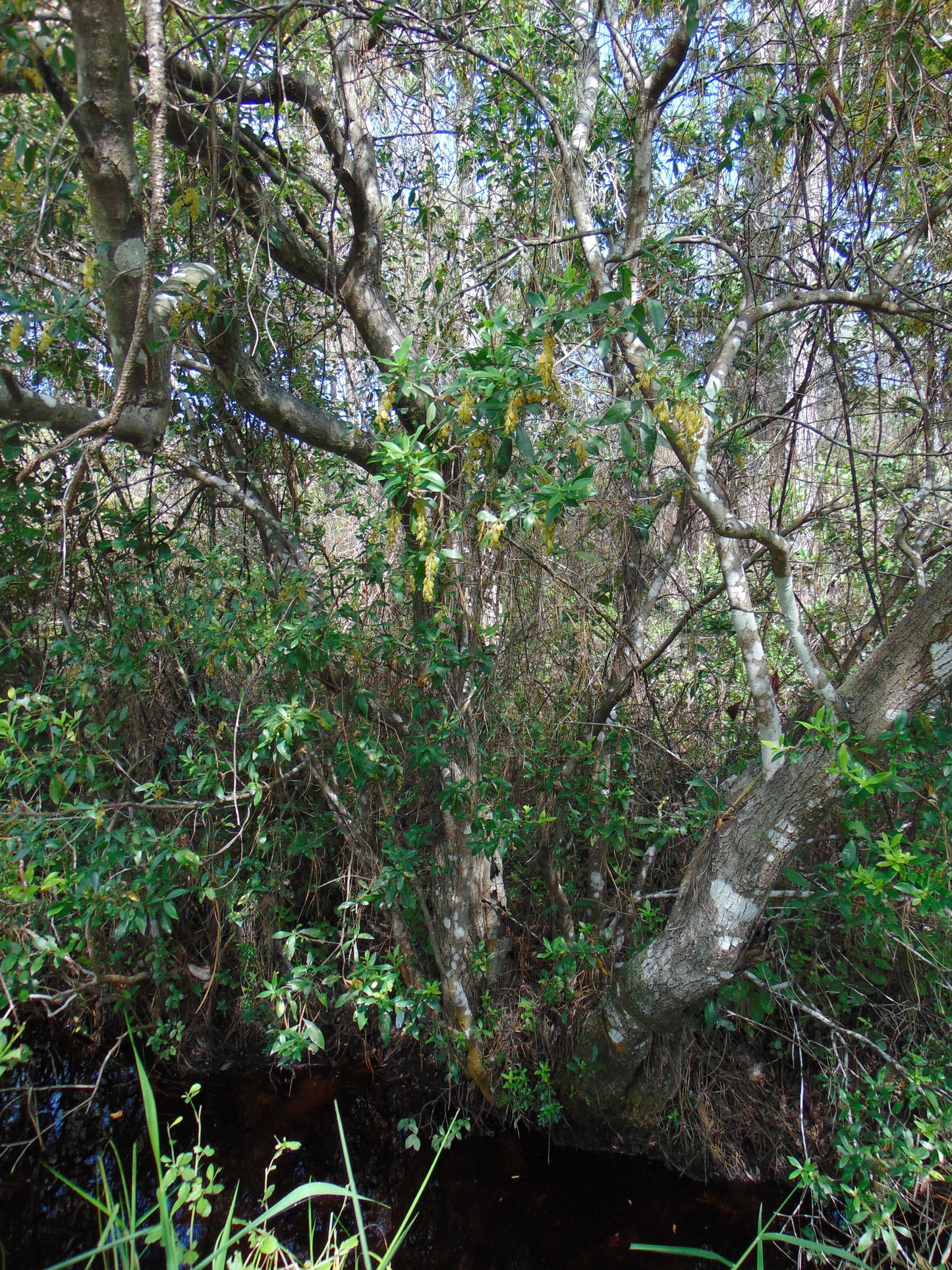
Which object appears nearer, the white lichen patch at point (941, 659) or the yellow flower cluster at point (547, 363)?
the yellow flower cluster at point (547, 363)

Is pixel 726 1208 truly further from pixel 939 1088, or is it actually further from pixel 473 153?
pixel 473 153

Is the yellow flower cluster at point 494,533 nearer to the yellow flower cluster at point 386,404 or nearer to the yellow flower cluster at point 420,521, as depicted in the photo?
the yellow flower cluster at point 420,521

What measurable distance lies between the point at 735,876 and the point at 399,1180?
1.87m

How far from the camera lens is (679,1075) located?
9.29 feet

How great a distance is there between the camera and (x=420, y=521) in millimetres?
2080

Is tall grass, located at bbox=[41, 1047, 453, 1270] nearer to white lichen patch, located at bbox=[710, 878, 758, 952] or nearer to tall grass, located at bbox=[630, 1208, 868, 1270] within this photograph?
tall grass, located at bbox=[630, 1208, 868, 1270]

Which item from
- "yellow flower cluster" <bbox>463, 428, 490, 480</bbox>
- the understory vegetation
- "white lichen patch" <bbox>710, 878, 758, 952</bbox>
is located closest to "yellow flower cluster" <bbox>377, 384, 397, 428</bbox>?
the understory vegetation

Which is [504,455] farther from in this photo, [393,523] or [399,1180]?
[399,1180]

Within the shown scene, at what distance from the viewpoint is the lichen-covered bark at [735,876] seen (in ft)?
6.92

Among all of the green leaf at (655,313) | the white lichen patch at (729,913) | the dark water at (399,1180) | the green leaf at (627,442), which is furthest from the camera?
the dark water at (399,1180)

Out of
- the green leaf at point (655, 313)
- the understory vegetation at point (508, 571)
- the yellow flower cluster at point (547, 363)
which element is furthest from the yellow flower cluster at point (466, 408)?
the green leaf at point (655, 313)

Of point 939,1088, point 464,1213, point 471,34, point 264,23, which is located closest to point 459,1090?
point 464,1213

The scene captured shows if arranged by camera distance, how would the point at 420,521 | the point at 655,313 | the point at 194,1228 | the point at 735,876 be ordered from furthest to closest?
the point at 194,1228 < the point at 735,876 < the point at 420,521 < the point at 655,313

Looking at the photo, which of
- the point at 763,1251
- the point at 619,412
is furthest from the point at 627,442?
the point at 763,1251
